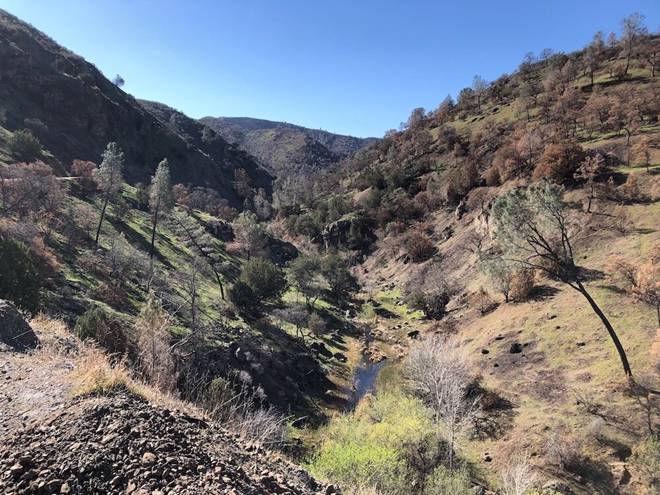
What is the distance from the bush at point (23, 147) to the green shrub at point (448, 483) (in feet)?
276

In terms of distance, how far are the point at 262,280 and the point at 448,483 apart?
40513mm

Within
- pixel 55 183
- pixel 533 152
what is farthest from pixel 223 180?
pixel 533 152

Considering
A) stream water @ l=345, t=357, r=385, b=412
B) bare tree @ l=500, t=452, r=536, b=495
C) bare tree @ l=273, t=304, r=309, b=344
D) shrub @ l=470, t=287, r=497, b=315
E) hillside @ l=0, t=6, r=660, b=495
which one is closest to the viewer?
hillside @ l=0, t=6, r=660, b=495

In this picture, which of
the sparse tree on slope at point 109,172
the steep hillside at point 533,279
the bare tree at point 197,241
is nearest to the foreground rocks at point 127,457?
the steep hillside at point 533,279

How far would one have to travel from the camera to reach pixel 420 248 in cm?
8306

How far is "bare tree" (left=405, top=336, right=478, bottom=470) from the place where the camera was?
29.5m

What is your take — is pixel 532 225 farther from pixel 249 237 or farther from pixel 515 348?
pixel 249 237

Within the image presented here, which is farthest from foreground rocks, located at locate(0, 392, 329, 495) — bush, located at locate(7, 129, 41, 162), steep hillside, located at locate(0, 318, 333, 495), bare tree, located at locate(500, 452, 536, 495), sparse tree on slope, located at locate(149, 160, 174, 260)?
bush, located at locate(7, 129, 41, 162)

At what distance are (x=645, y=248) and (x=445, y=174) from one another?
7066 centimetres

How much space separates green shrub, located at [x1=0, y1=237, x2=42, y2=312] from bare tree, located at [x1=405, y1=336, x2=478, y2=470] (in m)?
29.7

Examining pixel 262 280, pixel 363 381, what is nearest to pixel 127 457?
pixel 363 381

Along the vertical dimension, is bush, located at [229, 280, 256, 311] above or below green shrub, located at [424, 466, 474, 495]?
above

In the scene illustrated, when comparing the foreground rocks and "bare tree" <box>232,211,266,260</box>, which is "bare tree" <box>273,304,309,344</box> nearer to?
"bare tree" <box>232,211,266,260</box>

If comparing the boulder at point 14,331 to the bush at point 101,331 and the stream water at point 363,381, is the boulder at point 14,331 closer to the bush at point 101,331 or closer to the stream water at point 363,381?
the bush at point 101,331
